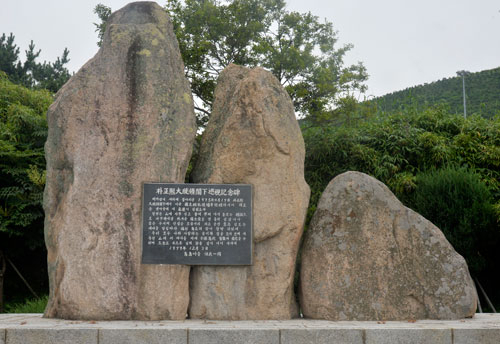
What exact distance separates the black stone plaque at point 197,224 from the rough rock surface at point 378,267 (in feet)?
3.17

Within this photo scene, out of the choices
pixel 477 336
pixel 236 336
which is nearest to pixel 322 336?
pixel 236 336

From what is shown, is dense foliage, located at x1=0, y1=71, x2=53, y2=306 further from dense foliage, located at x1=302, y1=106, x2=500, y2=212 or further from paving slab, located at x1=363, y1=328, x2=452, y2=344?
paving slab, located at x1=363, y1=328, x2=452, y2=344

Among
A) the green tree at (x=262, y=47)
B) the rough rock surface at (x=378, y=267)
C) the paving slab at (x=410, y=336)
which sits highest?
the green tree at (x=262, y=47)

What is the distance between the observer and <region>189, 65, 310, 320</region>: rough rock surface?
562 cm

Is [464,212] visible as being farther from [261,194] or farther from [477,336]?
[261,194]

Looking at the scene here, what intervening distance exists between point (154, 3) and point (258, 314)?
4.40 m

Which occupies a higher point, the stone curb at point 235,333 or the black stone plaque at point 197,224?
the black stone plaque at point 197,224

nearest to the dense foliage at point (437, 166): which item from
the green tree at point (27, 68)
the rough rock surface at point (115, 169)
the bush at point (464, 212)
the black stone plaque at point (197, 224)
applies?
the bush at point (464, 212)

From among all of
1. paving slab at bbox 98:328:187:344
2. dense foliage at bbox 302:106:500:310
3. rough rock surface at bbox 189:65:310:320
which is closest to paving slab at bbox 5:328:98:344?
paving slab at bbox 98:328:187:344

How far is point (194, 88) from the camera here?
549 inches

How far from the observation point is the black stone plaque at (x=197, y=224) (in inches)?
219

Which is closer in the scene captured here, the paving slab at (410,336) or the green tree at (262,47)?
the paving slab at (410,336)

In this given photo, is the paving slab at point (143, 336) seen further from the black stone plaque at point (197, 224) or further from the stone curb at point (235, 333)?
the black stone plaque at point (197, 224)

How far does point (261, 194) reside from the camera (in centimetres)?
581
